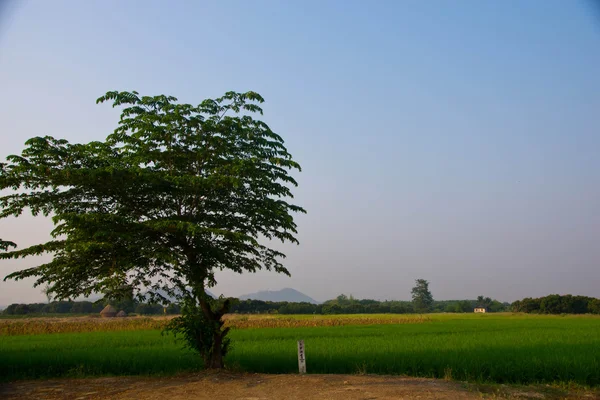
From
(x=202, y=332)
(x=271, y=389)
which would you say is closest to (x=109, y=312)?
(x=202, y=332)

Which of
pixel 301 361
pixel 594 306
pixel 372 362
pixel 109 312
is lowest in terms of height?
pixel 594 306

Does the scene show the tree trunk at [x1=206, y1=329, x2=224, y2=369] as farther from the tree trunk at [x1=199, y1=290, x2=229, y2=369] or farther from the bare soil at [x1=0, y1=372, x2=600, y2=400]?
the bare soil at [x1=0, y1=372, x2=600, y2=400]

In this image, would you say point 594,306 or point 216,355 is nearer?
point 216,355

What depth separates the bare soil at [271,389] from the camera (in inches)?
416

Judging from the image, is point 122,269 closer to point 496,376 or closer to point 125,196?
point 125,196

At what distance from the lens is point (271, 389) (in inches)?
445

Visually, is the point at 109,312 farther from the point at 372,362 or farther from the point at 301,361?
the point at 301,361

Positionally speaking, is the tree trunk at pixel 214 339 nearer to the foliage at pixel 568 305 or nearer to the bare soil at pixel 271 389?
the bare soil at pixel 271 389

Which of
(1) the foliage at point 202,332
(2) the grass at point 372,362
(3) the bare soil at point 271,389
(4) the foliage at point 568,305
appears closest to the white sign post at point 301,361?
(3) the bare soil at point 271,389

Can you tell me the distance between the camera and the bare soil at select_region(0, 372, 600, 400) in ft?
34.7

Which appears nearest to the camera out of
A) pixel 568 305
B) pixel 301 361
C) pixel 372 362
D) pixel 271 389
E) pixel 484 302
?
pixel 271 389

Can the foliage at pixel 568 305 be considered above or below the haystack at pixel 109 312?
below

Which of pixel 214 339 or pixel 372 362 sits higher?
pixel 214 339

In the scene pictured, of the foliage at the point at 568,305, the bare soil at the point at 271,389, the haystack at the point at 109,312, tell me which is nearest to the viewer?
the bare soil at the point at 271,389
